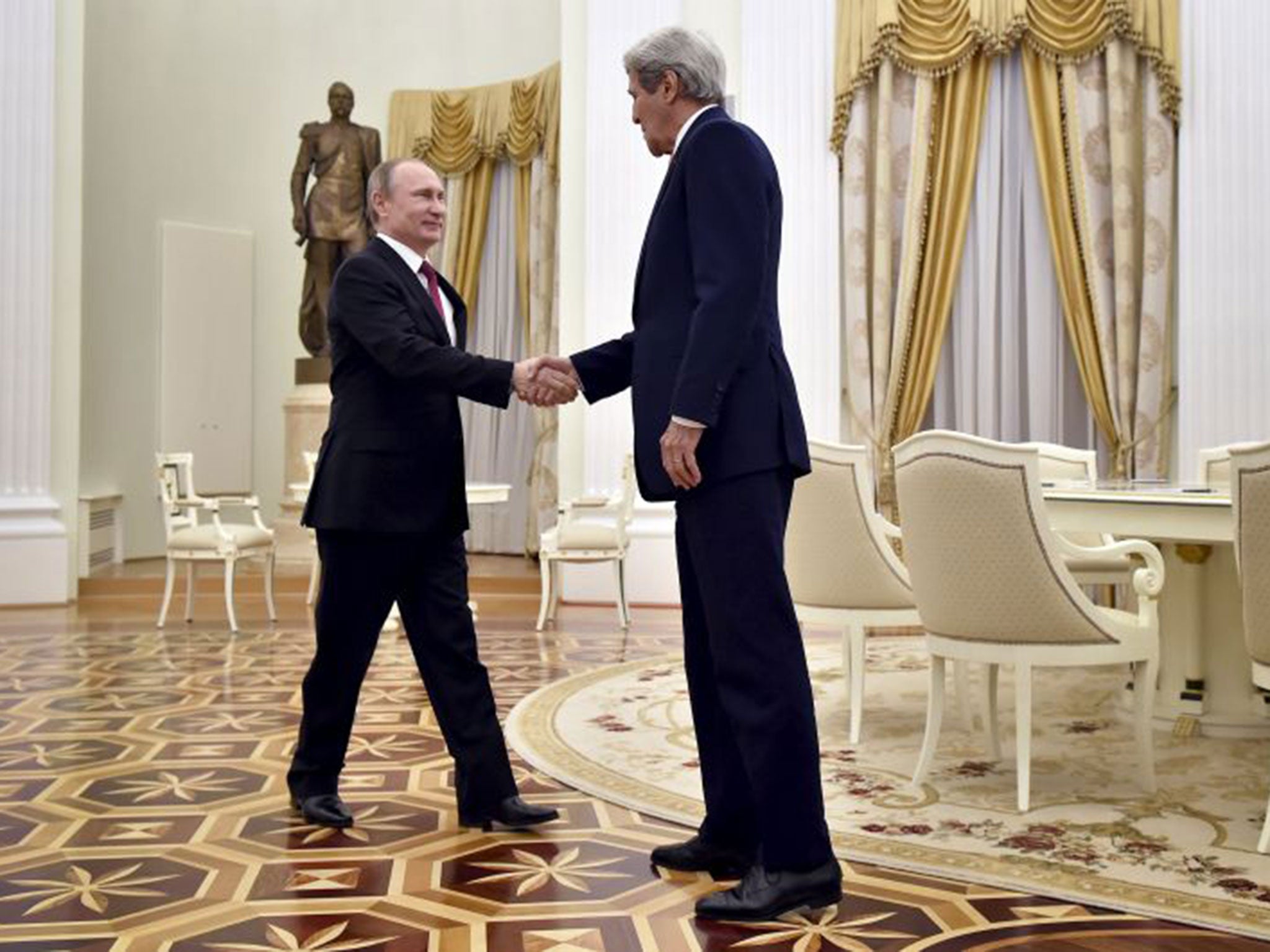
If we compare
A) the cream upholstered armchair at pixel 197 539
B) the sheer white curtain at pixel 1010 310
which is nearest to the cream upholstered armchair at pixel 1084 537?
the sheer white curtain at pixel 1010 310

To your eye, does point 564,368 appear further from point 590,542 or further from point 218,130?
point 218,130

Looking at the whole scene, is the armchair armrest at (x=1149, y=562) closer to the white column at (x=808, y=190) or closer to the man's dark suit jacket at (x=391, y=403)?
the man's dark suit jacket at (x=391, y=403)

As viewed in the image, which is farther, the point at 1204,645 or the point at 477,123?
the point at 477,123

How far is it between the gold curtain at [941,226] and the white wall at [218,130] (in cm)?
402

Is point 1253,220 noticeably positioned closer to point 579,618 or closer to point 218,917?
point 579,618

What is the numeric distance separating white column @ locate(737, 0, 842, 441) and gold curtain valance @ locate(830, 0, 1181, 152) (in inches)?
5.1

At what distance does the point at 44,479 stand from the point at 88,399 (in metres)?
2.30

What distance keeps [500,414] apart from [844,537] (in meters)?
6.97

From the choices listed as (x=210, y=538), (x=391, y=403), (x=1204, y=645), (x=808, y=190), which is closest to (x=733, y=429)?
(x=391, y=403)

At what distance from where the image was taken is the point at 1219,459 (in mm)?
5316

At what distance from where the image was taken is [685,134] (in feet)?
8.06

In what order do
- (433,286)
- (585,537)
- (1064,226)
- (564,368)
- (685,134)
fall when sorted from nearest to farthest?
(685,134), (564,368), (433,286), (585,537), (1064,226)

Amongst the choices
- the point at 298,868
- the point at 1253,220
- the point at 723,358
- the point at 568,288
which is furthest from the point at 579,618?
the point at 723,358

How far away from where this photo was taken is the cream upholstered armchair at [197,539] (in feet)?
22.9
